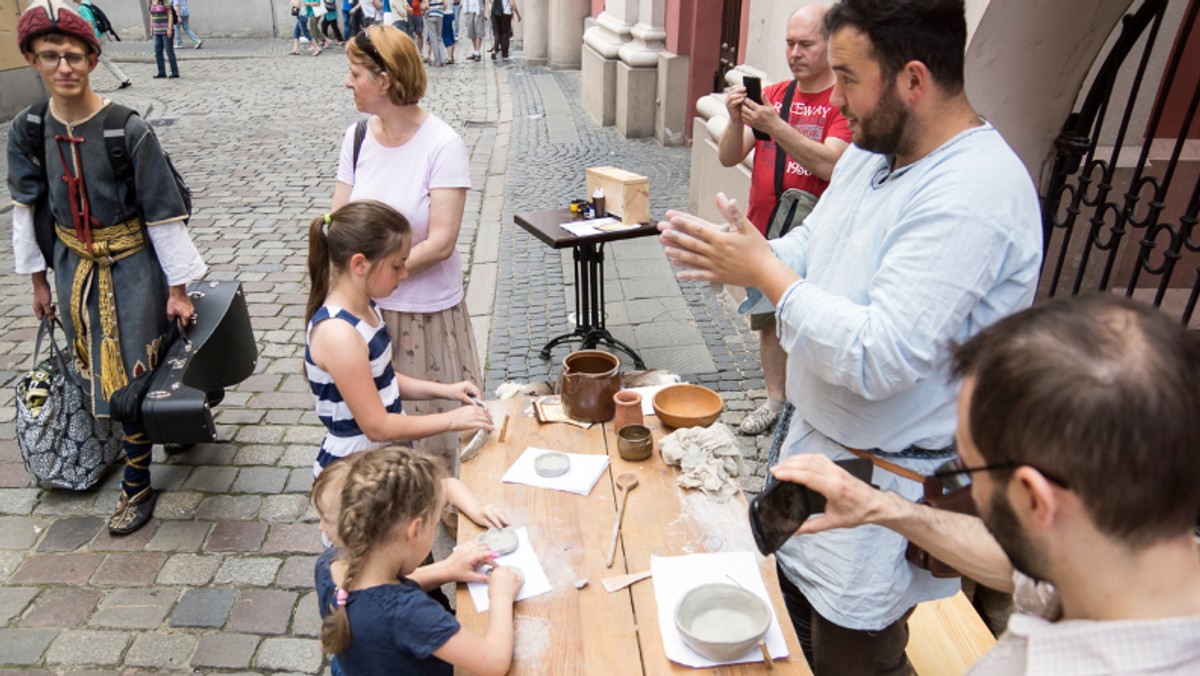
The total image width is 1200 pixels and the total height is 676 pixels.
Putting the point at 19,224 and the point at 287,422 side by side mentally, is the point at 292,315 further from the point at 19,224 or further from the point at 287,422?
the point at 19,224

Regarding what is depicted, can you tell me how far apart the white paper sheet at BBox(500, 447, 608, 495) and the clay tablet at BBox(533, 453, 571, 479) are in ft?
0.04

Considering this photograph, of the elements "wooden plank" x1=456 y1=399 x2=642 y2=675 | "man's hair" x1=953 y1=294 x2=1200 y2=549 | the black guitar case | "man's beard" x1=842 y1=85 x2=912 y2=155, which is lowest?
the black guitar case

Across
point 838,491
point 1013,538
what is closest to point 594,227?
point 838,491

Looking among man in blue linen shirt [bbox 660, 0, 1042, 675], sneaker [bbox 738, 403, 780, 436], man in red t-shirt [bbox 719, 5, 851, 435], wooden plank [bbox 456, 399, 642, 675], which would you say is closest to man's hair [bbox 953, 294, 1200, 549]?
man in blue linen shirt [bbox 660, 0, 1042, 675]

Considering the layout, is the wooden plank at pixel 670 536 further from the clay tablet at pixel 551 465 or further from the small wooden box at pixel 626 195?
the small wooden box at pixel 626 195

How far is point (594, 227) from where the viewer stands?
468 cm

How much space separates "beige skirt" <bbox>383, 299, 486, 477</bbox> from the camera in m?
3.35

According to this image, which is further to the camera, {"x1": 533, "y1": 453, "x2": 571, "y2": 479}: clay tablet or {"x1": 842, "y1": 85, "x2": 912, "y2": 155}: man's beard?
{"x1": 533, "y1": 453, "x2": 571, "y2": 479}: clay tablet

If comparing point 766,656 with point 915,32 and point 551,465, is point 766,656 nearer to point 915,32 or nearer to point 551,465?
point 551,465

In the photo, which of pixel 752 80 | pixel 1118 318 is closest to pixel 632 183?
pixel 752 80

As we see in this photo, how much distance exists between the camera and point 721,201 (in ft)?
5.73

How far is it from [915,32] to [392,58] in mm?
2106

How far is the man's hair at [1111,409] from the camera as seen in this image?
0.88 metres

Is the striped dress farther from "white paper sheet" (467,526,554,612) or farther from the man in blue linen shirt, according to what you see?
the man in blue linen shirt
